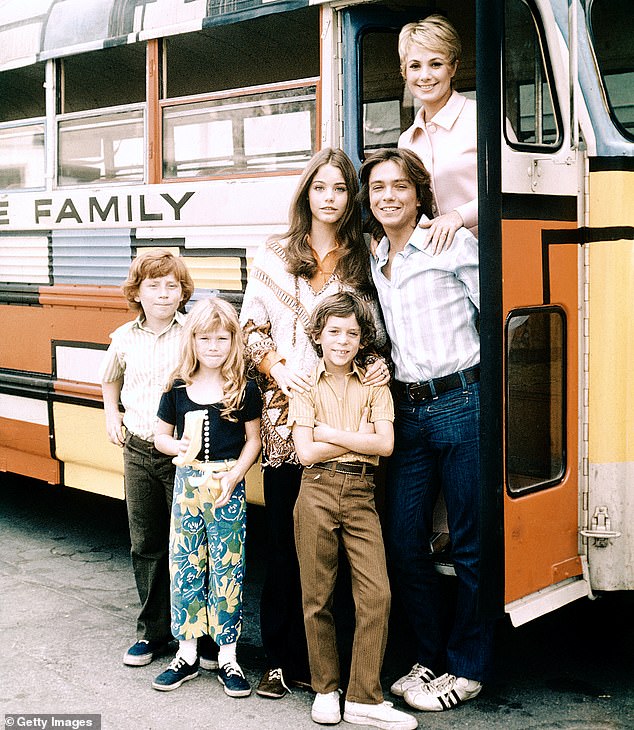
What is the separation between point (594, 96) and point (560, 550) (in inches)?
57.0

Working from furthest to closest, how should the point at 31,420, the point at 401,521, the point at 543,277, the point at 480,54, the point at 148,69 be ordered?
1. the point at 31,420
2. the point at 148,69
3. the point at 401,521
4. the point at 543,277
5. the point at 480,54

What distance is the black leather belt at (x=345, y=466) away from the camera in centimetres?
342

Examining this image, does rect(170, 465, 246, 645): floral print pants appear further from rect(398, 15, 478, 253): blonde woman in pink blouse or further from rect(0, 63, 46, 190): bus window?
rect(0, 63, 46, 190): bus window

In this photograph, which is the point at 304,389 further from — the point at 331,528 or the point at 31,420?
the point at 31,420

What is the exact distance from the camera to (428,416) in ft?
11.3

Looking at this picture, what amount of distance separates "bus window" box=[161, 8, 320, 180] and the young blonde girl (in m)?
0.76

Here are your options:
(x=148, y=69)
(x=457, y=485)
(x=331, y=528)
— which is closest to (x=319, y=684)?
(x=331, y=528)

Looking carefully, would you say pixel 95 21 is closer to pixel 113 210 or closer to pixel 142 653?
pixel 113 210

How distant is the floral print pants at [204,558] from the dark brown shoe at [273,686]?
0.17 m

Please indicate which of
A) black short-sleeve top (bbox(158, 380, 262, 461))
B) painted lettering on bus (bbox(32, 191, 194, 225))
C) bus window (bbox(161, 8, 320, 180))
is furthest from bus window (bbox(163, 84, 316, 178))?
black short-sleeve top (bbox(158, 380, 262, 461))

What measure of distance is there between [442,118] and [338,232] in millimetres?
507

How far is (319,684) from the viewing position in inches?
136

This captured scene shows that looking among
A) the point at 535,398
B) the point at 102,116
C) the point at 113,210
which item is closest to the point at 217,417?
the point at 535,398

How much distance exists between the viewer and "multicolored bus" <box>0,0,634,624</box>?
3.26m
